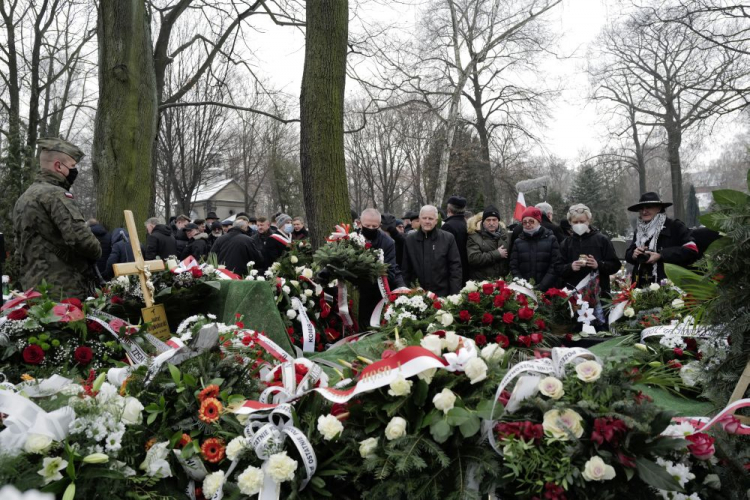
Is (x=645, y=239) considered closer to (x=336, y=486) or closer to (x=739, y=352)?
(x=739, y=352)

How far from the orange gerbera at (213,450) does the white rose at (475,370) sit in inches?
43.0

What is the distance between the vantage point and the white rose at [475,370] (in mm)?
2377

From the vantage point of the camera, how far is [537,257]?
6.61m

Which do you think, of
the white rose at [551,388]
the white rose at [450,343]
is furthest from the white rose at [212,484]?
the white rose at [551,388]

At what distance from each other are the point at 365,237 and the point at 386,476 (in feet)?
13.4

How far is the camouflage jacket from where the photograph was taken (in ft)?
14.4

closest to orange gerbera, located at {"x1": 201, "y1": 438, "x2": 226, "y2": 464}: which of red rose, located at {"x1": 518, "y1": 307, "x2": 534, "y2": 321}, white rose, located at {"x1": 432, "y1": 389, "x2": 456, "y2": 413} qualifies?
white rose, located at {"x1": 432, "y1": 389, "x2": 456, "y2": 413}

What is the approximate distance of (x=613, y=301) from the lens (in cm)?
545

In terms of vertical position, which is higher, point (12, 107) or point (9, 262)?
point (12, 107)

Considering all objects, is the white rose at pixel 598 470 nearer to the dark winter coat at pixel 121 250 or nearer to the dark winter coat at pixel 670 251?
the dark winter coat at pixel 670 251

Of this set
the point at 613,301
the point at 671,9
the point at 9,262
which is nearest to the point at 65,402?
the point at 613,301

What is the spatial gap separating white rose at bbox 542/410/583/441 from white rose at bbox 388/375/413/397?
1.75 feet

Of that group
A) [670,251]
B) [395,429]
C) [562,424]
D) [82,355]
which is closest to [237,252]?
[82,355]

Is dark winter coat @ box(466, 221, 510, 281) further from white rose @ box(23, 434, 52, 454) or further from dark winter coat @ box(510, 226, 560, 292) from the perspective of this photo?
white rose @ box(23, 434, 52, 454)
